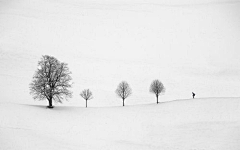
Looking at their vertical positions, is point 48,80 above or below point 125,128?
above

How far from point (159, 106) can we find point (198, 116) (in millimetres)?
9995

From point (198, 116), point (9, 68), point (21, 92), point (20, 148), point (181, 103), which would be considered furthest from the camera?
point (9, 68)

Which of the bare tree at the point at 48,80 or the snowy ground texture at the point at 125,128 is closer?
the snowy ground texture at the point at 125,128

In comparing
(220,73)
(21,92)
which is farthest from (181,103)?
(220,73)

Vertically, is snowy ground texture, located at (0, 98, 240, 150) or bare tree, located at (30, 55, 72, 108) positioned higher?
bare tree, located at (30, 55, 72, 108)

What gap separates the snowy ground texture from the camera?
2214cm

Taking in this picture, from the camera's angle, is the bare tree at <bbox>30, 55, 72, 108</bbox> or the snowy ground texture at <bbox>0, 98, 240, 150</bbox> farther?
the bare tree at <bbox>30, 55, 72, 108</bbox>

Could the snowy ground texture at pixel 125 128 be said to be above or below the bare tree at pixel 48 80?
below

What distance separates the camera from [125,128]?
103 ft

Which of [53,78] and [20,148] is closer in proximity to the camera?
[20,148]

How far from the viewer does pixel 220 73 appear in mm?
131500

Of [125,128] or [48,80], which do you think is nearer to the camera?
[125,128]

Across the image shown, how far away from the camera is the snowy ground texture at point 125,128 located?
22139 mm

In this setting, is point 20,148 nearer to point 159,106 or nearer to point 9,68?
point 159,106
